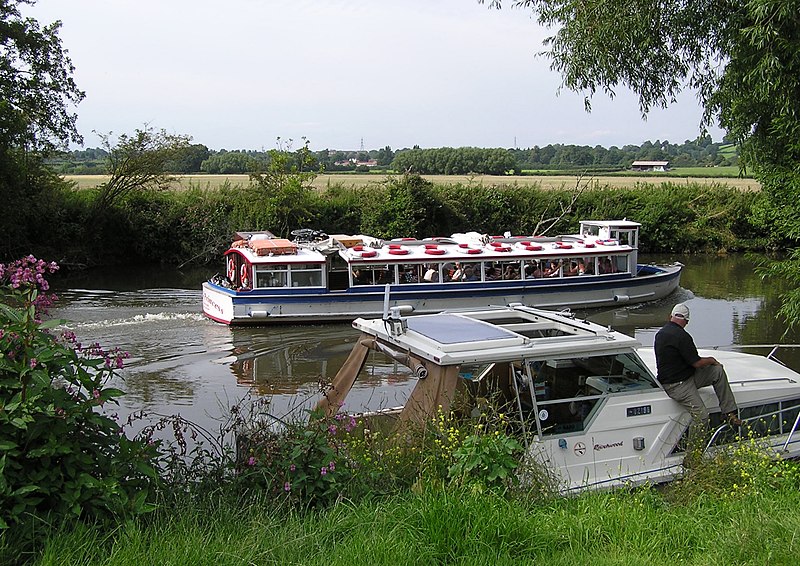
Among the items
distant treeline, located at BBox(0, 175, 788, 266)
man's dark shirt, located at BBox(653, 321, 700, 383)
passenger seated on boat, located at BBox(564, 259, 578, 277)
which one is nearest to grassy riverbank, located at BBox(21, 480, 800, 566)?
man's dark shirt, located at BBox(653, 321, 700, 383)

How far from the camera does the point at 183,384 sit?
1545 cm

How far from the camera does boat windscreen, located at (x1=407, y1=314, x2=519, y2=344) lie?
24.4ft

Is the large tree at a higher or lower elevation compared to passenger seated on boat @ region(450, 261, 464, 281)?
higher

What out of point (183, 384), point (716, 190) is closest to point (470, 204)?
point (716, 190)

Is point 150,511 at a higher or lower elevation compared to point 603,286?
higher

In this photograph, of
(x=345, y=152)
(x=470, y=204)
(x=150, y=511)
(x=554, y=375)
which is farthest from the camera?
(x=345, y=152)

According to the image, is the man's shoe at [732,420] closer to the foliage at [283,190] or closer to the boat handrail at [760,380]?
the boat handrail at [760,380]

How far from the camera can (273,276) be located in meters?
21.4

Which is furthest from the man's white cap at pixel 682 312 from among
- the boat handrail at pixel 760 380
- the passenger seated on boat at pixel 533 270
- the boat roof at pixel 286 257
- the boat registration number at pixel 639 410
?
the passenger seated on boat at pixel 533 270

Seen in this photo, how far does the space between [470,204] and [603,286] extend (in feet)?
56.8

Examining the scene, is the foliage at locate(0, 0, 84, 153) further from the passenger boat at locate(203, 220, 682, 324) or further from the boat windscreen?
the boat windscreen

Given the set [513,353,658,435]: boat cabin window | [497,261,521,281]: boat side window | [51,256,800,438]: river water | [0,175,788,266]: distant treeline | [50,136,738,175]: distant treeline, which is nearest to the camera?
[513,353,658,435]: boat cabin window

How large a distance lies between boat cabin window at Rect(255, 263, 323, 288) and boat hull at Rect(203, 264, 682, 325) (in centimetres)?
27

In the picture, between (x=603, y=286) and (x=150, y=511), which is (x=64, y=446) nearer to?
(x=150, y=511)
